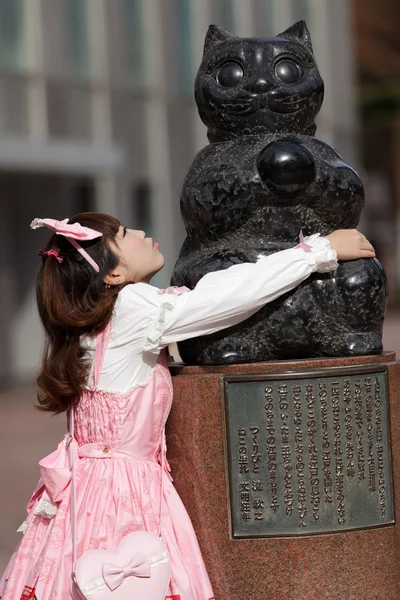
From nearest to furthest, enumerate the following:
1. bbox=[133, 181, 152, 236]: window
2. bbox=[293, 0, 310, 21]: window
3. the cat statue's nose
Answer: the cat statue's nose < bbox=[133, 181, 152, 236]: window < bbox=[293, 0, 310, 21]: window

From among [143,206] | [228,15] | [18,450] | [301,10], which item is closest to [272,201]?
[18,450]

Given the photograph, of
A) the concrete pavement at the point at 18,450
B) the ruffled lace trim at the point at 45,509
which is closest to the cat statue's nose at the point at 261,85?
the ruffled lace trim at the point at 45,509

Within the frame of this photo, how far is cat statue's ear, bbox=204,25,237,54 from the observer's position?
15.9 feet

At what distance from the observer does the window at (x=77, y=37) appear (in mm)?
15555

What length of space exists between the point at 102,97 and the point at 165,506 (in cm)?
1258

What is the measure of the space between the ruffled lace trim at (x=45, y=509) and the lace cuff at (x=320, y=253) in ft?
4.34

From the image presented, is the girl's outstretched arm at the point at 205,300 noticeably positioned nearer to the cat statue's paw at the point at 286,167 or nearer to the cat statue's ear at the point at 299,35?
the cat statue's paw at the point at 286,167

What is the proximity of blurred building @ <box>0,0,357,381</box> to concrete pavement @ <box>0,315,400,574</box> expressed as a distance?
6.95ft

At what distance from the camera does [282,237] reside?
177 inches

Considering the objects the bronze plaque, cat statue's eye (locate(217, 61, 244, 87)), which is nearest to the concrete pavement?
the bronze plaque

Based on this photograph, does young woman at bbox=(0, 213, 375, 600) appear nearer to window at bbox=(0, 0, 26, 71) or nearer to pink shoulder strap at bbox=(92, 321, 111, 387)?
pink shoulder strap at bbox=(92, 321, 111, 387)

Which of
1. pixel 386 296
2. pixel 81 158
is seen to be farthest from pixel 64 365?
pixel 81 158

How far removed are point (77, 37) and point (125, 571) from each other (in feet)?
42.1

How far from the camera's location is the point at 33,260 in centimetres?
1570
